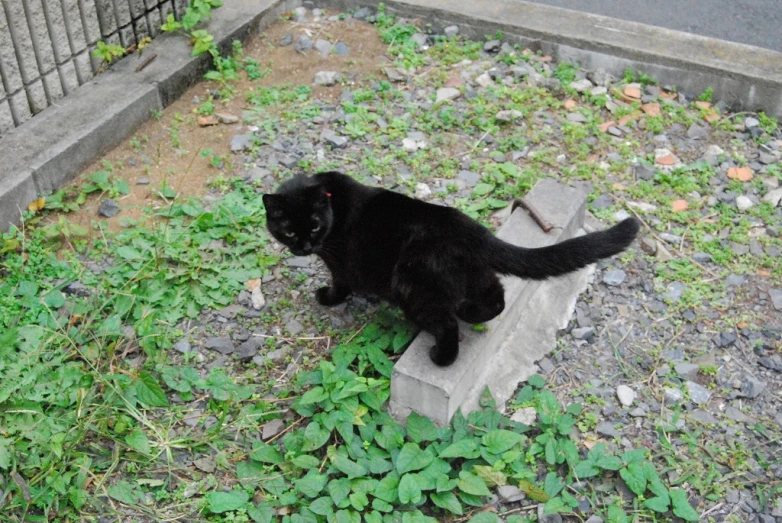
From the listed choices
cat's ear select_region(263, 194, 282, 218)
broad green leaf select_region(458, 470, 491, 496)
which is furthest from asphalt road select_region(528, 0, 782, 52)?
broad green leaf select_region(458, 470, 491, 496)

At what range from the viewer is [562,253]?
3094mm

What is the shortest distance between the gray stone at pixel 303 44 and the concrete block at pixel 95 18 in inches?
50.4

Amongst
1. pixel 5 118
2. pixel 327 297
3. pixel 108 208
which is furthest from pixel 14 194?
pixel 327 297

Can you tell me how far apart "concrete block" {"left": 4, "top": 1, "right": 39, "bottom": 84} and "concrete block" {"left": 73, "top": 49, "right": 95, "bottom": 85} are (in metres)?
0.32

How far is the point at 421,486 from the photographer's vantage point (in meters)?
2.96

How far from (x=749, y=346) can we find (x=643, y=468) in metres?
1.01

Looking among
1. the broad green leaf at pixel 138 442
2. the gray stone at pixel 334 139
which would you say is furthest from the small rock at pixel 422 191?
the broad green leaf at pixel 138 442

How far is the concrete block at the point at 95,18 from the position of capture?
4.75 metres

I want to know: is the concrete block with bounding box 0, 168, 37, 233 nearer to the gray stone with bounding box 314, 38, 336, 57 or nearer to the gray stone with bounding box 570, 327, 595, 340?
the gray stone with bounding box 314, 38, 336, 57

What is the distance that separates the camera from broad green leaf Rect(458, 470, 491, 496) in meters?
2.95

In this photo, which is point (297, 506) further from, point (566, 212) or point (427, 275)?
point (566, 212)

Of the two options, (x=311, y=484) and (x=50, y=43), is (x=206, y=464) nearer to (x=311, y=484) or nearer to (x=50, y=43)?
(x=311, y=484)

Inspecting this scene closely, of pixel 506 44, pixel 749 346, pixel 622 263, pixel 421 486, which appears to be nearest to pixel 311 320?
pixel 421 486

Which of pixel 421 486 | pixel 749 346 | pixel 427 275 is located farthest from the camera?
pixel 749 346
